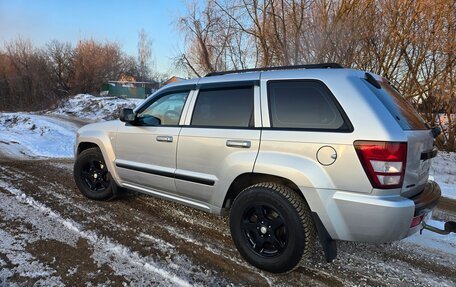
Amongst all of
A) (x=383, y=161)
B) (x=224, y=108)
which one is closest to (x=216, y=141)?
(x=224, y=108)

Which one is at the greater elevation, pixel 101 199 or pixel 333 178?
pixel 333 178

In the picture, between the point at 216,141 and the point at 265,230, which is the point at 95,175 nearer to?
the point at 216,141

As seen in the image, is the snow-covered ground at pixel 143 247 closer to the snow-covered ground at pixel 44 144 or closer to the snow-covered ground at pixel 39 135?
the snow-covered ground at pixel 44 144

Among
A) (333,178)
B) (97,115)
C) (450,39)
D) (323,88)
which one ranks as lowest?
(97,115)

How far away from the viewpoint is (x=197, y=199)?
378cm

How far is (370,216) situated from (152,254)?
2.01 m

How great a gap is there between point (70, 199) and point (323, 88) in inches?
151

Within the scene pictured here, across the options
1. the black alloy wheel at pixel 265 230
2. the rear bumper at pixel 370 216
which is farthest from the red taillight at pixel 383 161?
the black alloy wheel at pixel 265 230

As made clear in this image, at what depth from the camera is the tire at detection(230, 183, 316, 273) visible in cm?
295

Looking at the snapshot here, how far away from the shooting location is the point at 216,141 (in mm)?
3488

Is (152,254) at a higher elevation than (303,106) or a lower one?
lower

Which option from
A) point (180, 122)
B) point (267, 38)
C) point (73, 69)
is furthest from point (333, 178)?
point (73, 69)

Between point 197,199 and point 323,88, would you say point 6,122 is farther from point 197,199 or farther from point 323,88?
point 323,88

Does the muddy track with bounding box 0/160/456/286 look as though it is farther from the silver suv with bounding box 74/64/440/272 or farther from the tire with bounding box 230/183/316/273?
the silver suv with bounding box 74/64/440/272
